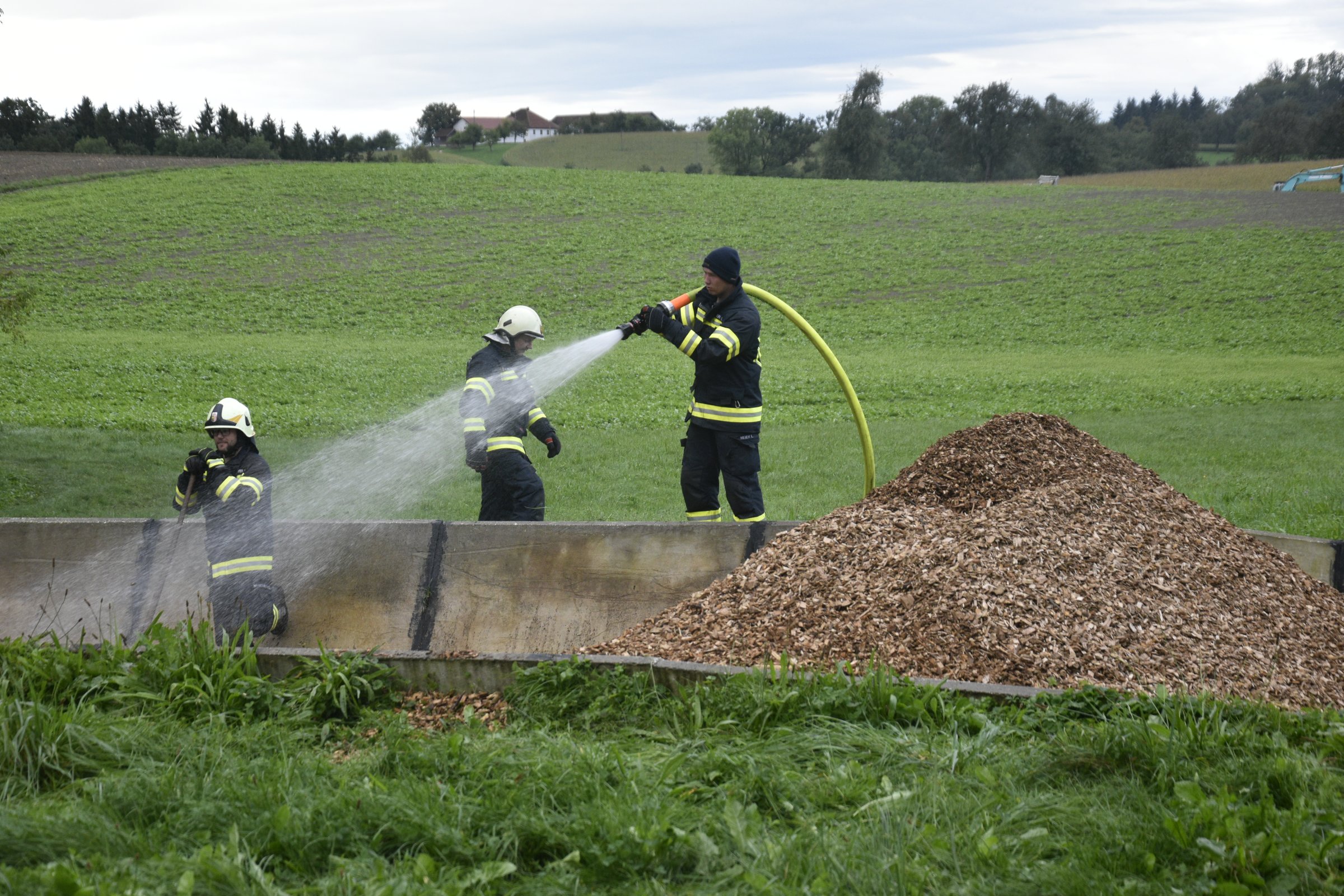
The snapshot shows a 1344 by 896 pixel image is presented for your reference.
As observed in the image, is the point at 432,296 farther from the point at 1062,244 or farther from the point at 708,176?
the point at 708,176

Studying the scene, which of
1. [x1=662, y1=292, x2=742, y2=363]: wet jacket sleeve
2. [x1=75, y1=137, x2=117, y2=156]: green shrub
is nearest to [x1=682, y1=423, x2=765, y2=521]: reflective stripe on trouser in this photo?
[x1=662, y1=292, x2=742, y2=363]: wet jacket sleeve

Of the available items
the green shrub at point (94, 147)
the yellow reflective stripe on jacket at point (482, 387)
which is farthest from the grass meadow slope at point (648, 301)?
the green shrub at point (94, 147)

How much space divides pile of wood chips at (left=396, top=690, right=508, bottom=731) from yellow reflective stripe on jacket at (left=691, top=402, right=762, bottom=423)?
3.18m

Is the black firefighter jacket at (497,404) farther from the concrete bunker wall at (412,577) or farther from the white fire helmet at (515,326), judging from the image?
the concrete bunker wall at (412,577)

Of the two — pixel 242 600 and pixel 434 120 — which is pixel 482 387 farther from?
pixel 434 120

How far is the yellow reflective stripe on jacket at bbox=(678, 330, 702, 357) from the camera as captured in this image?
6539 mm

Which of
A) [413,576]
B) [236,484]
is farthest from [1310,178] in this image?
[236,484]

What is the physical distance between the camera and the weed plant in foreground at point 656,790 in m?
2.82

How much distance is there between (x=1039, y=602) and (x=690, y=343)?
9.03ft

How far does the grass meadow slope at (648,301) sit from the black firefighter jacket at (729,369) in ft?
7.84

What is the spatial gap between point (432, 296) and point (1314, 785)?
27517mm

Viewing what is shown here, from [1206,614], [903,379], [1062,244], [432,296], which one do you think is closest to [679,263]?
[432,296]

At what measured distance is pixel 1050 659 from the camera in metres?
4.34

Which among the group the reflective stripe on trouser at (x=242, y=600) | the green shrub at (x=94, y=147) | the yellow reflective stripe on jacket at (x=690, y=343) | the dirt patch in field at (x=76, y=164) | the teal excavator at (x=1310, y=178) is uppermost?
the green shrub at (x=94, y=147)
